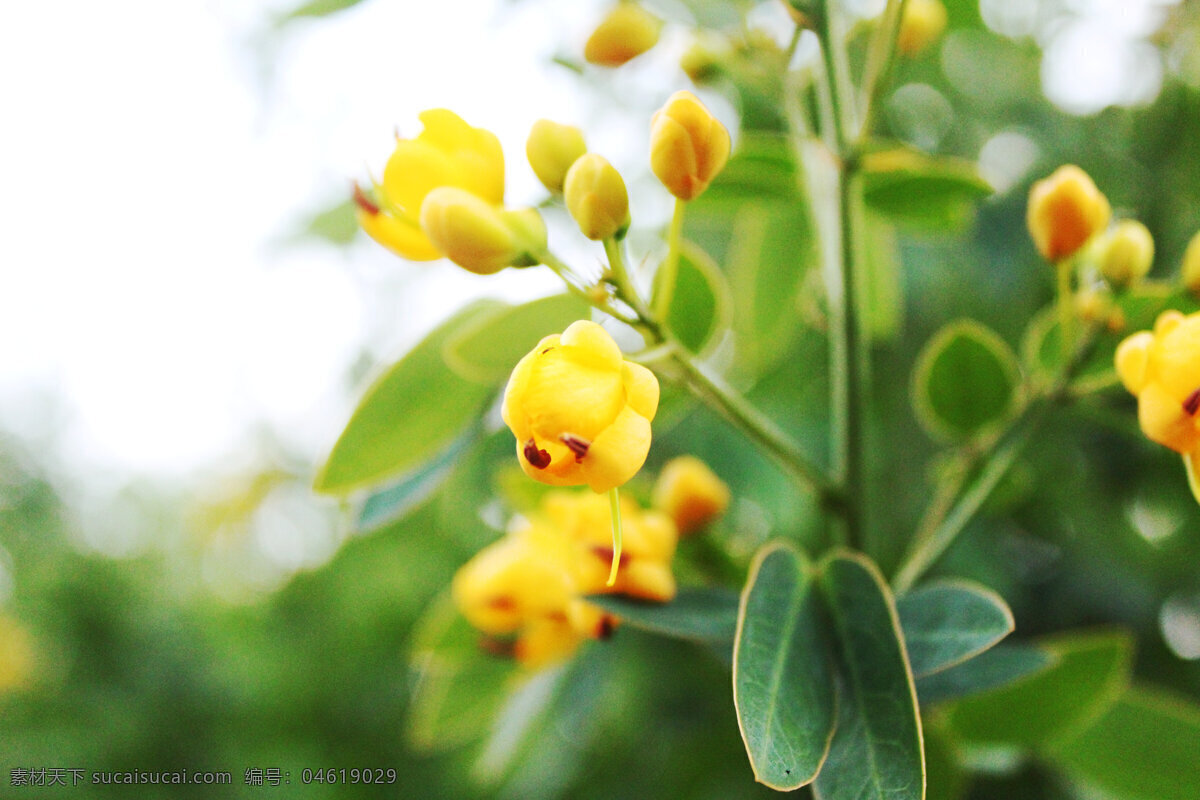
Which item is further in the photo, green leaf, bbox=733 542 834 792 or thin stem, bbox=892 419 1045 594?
thin stem, bbox=892 419 1045 594

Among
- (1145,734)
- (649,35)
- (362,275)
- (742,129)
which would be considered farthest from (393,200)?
(362,275)

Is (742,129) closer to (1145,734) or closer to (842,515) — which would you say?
(842,515)

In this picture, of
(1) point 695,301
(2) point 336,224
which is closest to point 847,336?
(1) point 695,301

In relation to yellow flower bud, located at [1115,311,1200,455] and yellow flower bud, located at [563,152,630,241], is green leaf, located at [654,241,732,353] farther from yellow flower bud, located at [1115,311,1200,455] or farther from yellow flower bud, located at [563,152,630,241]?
yellow flower bud, located at [1115,311,1200,455]

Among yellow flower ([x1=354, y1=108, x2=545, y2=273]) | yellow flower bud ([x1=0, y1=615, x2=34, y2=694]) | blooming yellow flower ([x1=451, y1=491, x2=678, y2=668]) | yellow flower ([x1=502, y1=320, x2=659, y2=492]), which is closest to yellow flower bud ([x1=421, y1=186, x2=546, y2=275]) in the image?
yellow flower ([x1=354, y1=108, x2=545, y2=273])

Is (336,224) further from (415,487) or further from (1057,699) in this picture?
(1057,699)

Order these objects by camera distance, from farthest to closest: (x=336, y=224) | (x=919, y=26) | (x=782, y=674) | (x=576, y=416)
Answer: (x=336, y=224), (x=919, y=26), (x=782, y=674), (x=576, y=416)
